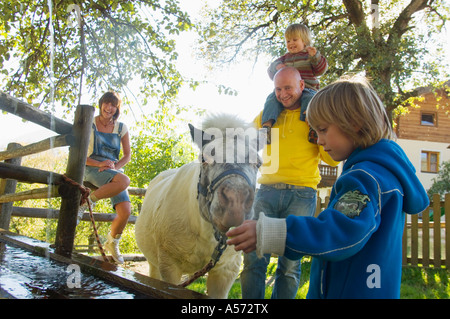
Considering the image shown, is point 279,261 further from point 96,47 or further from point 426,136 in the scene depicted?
point 426,136

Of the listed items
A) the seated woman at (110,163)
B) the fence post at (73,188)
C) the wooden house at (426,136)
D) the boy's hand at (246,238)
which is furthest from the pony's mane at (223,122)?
the wooden house at (426,136)

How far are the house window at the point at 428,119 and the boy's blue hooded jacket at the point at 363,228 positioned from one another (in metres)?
29.4

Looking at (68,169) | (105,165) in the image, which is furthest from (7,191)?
(68,169)

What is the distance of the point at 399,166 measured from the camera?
4.66 feet

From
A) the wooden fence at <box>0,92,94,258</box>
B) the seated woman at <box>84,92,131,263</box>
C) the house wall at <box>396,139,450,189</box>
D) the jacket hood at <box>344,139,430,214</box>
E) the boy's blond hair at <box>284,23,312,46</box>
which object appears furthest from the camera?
the house wall at <box>396,139,450,189</box>

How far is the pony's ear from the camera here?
256cm

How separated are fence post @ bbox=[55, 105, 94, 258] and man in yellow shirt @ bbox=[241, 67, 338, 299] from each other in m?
1.33

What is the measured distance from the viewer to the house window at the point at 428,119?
27.3 metres

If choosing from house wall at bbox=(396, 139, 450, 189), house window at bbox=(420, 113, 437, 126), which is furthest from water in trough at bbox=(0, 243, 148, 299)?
house window at bbox=(420, 113, 437, 126)

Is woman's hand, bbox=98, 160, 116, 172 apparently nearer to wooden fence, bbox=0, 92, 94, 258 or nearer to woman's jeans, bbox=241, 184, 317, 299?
wooden fence, bbox=0, 92, 94, 258

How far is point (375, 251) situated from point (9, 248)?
259cm

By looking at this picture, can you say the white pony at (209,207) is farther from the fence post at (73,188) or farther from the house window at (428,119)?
the house window at (428,119)

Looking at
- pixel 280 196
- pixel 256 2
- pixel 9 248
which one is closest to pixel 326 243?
pixel 280 196
